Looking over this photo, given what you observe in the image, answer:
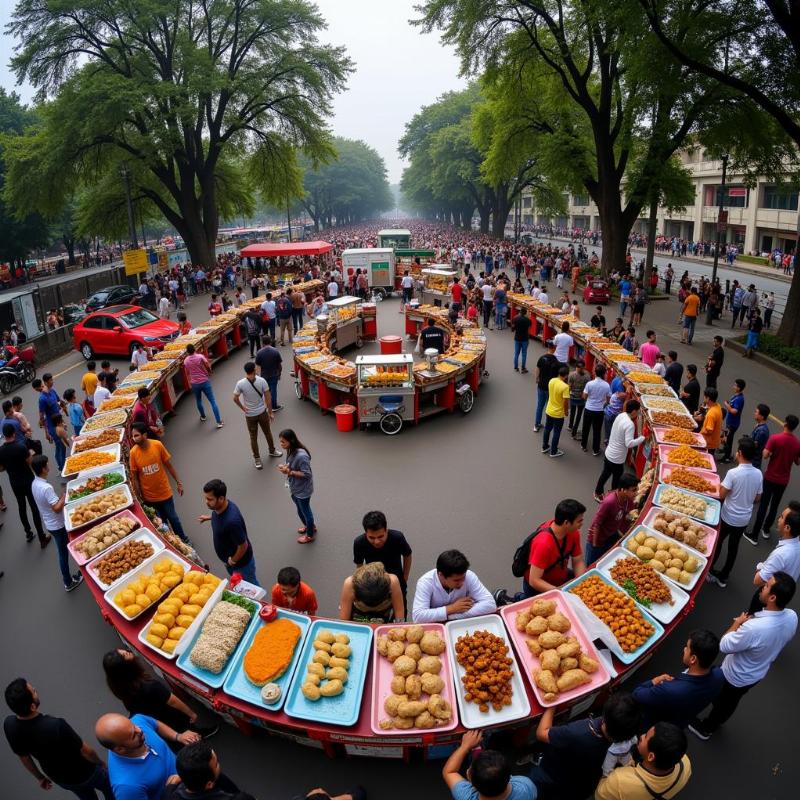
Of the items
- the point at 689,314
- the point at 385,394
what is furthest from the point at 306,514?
the point at 689,314

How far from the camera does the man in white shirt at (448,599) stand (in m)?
5.04

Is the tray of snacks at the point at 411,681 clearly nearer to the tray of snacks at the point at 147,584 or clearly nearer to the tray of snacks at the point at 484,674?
the tray of snacks at the point at 484,674

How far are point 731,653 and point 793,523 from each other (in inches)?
60.7

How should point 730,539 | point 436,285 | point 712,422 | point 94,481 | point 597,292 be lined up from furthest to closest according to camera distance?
point 436,285
point 597,292
point 712,422
point 94,481
point 730,539

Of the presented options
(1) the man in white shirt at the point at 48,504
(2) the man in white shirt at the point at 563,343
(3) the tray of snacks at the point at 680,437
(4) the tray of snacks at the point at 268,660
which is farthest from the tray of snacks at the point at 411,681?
(2) the man in white shirt at the point at 563,343

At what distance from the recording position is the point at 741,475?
6414mm

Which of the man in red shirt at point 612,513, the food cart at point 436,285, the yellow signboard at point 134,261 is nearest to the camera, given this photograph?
the man in red shirt at point 612,513

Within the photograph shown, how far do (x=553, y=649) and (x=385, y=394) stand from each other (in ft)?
26.0

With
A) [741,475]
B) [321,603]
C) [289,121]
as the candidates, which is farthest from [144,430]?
[289,121]

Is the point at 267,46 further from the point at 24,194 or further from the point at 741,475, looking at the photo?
the point at 741,475

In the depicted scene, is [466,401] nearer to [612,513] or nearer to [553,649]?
[612,513]

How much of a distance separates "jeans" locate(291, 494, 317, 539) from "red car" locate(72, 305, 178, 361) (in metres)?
13.1

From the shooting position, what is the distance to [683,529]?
6391 millimetres

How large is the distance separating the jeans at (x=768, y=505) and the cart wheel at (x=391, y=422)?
6919 mm
